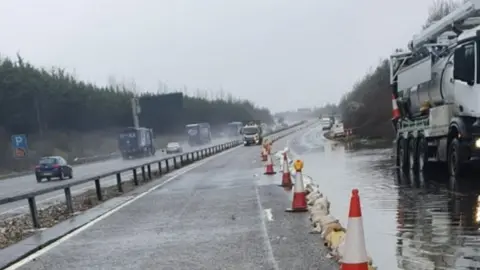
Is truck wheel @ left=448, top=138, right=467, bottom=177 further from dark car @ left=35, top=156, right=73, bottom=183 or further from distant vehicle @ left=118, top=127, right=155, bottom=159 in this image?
distant vehicle @ left=118, top=127, right=155, bottom=159

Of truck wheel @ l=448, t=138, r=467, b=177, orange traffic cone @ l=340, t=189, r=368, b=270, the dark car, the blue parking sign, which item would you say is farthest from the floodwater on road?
the blue parking sign

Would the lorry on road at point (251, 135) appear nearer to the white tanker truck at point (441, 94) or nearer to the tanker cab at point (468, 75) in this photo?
the white tanker truck at point (441, 94)

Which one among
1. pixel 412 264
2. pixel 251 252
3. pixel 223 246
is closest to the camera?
pixel 412 264

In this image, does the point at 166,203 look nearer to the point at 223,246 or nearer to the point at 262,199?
the point at 262,199

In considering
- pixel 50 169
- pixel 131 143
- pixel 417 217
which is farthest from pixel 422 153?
pixel 131 143

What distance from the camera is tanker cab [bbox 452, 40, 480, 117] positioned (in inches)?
614

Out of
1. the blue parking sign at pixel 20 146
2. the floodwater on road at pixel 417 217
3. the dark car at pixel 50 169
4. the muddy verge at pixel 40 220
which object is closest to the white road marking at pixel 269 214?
the floodwater on road at pixel 417 217

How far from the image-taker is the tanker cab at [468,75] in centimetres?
1559

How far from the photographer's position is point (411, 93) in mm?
21922

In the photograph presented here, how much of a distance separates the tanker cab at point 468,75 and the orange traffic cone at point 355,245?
10565 millimetres

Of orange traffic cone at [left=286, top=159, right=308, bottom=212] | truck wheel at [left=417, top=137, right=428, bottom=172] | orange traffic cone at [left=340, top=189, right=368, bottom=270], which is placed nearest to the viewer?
orange traffic cone at [left=340, top=189, right=368, bottom=270]

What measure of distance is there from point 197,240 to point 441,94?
35.5 ft

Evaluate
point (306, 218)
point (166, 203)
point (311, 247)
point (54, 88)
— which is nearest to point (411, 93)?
point (166, 203)

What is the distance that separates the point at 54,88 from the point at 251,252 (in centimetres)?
7748
